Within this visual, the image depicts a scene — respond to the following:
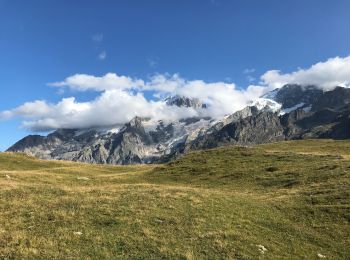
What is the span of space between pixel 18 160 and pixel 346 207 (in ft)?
229

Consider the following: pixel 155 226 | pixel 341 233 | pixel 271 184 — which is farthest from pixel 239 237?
pixel 271 184

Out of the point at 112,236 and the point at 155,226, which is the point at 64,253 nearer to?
the point at 112,236

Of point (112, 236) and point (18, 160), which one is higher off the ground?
point (18, 160)

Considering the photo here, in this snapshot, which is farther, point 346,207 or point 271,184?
point 271,184

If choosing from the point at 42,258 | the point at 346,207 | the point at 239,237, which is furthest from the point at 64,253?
the point at 346,207

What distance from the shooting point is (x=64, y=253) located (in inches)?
1034

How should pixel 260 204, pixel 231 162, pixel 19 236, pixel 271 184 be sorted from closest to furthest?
pixel 19 236, pixel 260 204, pixel 271 184, pixel 231 162

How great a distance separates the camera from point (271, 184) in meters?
56.3

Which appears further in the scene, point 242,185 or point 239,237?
point 242,185

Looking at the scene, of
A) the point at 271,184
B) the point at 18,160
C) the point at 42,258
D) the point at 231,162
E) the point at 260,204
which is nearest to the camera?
the point at 42,258

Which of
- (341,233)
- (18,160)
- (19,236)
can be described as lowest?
(341,233)

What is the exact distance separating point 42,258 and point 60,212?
9299mm

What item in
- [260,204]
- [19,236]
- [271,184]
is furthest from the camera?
[271,184]

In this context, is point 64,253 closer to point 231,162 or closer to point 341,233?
point 341,233
